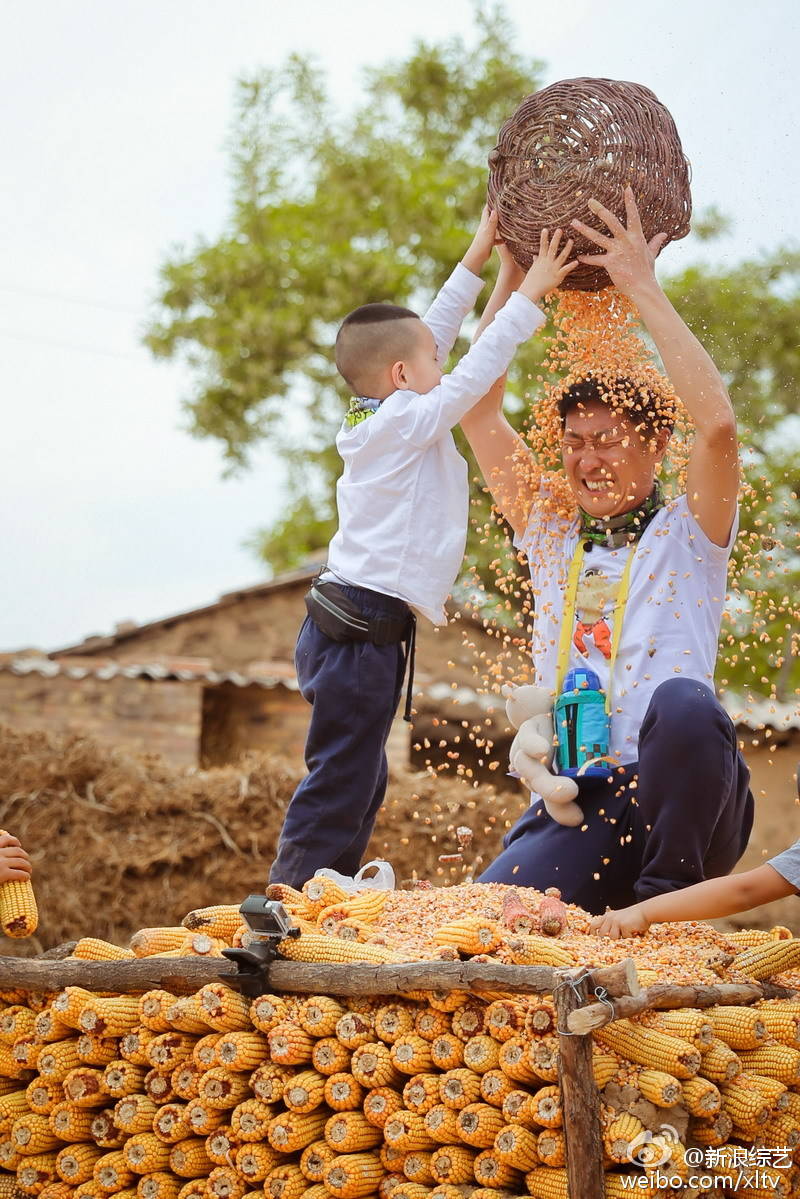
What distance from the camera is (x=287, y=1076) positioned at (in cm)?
258

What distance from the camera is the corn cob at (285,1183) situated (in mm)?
2492

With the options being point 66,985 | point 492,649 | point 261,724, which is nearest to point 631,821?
point 66,985

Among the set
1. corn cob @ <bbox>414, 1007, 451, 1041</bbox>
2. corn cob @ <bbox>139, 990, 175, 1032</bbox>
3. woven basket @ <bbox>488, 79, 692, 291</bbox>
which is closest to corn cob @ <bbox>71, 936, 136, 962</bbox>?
corn cob @ <bbox>139, 990, 175, 1032</bbox>

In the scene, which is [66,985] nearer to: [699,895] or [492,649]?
[699,895]

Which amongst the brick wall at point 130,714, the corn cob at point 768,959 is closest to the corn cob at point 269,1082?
the corn cob at point 768,959

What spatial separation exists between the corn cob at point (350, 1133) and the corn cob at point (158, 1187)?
0.37 metres

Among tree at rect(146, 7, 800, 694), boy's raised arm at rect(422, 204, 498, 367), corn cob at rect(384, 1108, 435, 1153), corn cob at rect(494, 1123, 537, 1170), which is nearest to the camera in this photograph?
corn cob at rect(494, 1123, 537, 1170)

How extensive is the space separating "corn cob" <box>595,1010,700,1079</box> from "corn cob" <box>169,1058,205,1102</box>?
80 centimetres

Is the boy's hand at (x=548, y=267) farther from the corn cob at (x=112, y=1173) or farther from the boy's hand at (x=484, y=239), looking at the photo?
the corn cob at (x=112, y=1173)

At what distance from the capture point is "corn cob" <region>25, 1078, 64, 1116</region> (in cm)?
279

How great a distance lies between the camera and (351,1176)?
244cm

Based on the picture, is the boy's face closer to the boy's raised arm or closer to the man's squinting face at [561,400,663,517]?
the boy's raised arm

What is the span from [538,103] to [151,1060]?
252cm

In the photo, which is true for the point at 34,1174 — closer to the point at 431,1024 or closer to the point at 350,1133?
the point at 350,1133
